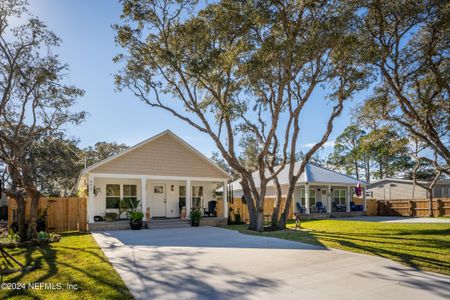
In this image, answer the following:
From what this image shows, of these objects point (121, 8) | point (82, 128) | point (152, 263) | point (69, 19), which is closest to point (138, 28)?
point (121, 8)

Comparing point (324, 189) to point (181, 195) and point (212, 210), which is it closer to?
point (212, 210)

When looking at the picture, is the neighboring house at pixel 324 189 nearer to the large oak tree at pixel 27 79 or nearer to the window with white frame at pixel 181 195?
the window with white frame at pixel 181 195

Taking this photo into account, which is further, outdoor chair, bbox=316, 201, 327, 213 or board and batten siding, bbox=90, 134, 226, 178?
outdoor chair, bbox=316, 201, 327, 213

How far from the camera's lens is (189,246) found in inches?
415

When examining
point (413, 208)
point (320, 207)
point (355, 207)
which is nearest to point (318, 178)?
point (320, 207)

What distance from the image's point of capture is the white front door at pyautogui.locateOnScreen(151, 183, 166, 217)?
19094mm

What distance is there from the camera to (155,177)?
17.7m

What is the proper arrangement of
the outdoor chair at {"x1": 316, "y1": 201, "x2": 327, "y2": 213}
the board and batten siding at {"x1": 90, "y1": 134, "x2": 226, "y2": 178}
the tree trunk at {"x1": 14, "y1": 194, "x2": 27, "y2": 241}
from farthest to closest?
the outdoor chair at {"x1": 316, "y1": 201, "x2": 327, "y2": 213}
the board and batten siding at {"x1": 90, "y1": 134, "x2": 226, "y2": 178}
the tree trunk at {"x1": 14, "y1": 194, "x2": 27, "y2": 241}

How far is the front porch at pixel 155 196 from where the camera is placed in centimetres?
1698

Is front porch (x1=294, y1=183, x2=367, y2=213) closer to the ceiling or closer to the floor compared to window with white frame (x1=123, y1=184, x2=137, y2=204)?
closer to the floor

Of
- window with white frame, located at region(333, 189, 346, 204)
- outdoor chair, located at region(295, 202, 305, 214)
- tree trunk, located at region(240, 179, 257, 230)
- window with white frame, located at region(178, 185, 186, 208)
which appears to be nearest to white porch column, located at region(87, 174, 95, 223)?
window with white frame, located at region(178, 185, 186, 208)

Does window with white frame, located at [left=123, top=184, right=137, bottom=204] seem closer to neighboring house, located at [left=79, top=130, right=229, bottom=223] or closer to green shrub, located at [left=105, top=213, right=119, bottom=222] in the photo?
neighboring house, located at [left=79, top=130, right=229, bottom=223]

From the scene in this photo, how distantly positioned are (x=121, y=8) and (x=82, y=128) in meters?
6.41

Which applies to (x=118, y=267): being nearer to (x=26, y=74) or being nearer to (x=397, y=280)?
(x=397, y=280)
